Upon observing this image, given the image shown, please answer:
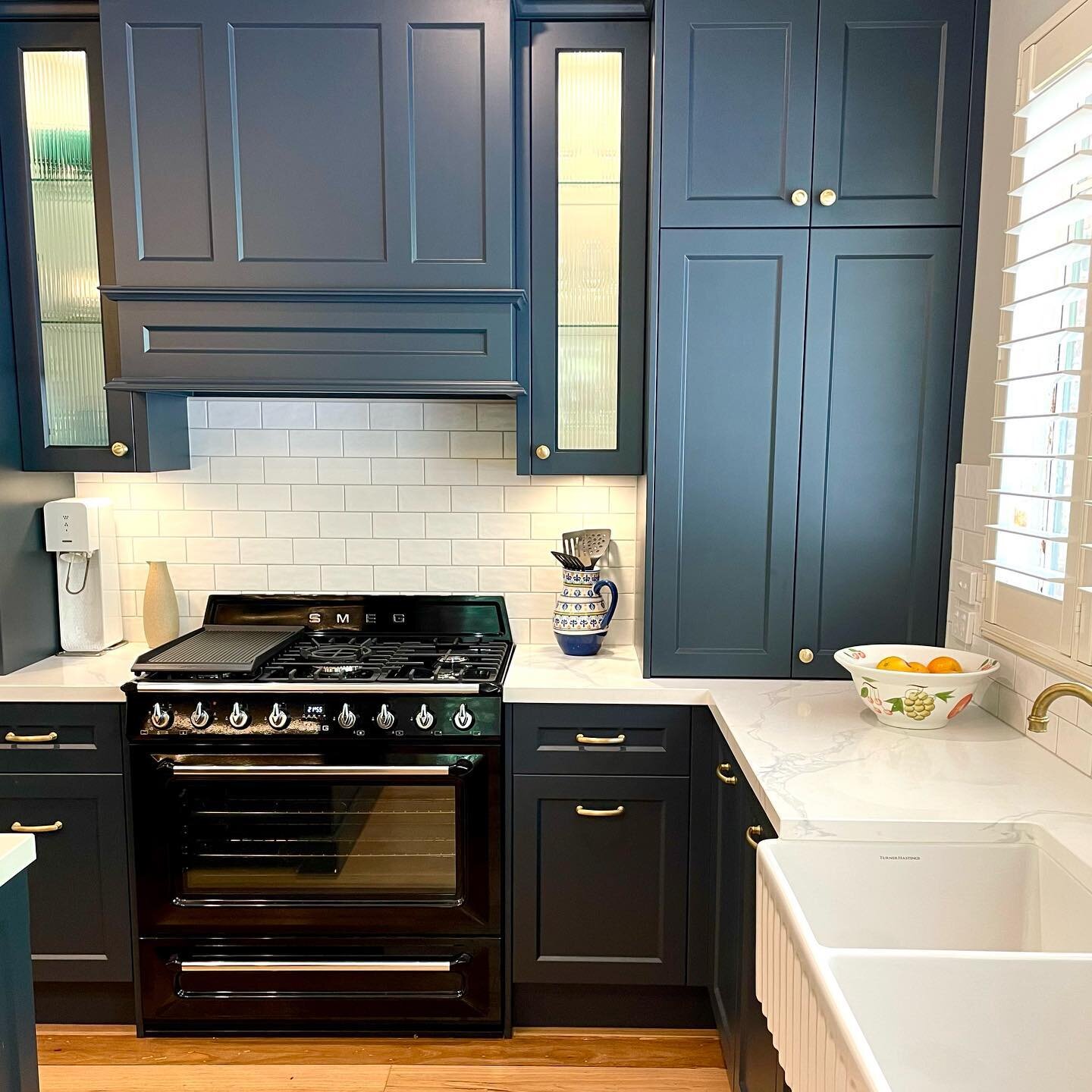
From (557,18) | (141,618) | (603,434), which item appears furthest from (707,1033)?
(557,18)

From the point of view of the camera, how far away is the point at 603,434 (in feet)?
8.84

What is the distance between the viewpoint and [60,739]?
2.52 meters

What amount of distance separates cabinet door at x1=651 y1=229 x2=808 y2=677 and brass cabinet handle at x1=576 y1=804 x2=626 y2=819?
1.22ft

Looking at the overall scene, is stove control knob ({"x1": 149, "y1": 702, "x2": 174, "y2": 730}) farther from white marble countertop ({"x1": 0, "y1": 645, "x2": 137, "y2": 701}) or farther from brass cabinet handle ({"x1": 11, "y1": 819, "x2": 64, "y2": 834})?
brass cabinet handle ({"x1": 11, "y1": 819, "x2": 64, "y2": 834})

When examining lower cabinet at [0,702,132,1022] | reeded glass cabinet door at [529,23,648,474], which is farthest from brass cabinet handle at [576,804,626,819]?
lower cabinet at [0,702,132,1022]

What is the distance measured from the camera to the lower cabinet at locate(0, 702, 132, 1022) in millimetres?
2512

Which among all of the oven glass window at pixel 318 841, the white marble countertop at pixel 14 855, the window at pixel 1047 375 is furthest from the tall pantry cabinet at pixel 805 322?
the white marble countertop at pixel 14 855

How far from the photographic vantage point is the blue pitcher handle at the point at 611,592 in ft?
9.33

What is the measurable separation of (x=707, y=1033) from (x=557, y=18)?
9.03ft

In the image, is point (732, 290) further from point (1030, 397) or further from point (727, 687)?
point (727, 687)

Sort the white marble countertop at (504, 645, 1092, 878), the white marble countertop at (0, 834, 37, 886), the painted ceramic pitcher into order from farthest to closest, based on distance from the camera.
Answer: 1. the painted ceramic pitcher
2. the white marble countertop at (504, 645, 1092, 878)
3. the white marble countertop at (0, 834, 37, 886)

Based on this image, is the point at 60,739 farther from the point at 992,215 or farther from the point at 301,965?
the point at 992,215

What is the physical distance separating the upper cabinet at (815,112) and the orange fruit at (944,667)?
43.1 inches

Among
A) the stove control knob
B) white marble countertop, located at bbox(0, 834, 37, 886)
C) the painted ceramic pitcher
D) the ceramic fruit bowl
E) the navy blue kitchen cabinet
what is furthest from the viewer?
the painted ceramic pitcher
